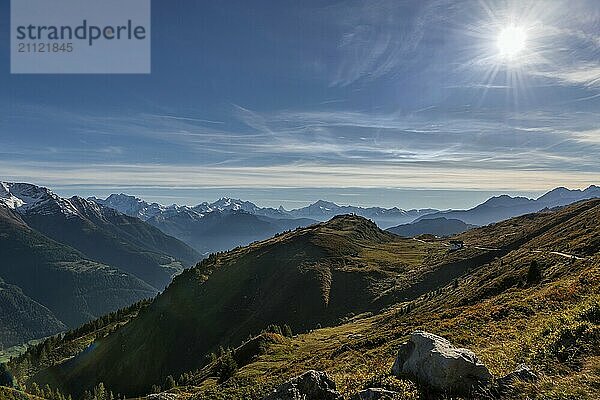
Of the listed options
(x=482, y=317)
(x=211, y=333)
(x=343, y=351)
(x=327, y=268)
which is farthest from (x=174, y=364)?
(x=482, y=317)

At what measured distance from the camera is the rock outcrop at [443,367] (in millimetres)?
17688

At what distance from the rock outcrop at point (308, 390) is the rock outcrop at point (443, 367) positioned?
395 centimetres

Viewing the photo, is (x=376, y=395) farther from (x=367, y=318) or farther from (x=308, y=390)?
(x=367, y=318)

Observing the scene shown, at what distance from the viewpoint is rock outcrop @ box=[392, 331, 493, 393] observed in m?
17.7

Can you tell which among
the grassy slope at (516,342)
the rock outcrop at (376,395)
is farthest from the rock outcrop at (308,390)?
the grassy slope at (516,342)

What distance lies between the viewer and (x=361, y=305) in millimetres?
125625

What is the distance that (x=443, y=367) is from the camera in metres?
18.3

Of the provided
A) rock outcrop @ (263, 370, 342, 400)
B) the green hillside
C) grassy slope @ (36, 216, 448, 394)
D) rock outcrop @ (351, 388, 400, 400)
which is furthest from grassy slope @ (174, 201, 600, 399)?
grassy slope @ (36, 216, 448, 394)

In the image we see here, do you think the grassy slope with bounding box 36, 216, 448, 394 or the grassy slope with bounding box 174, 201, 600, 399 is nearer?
the grassy slope with bounding box 174, 201, 600, 399

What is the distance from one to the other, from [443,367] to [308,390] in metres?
6.57

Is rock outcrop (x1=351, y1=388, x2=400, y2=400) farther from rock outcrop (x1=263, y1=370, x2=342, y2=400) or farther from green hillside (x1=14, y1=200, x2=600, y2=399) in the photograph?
rock outcrop (x1=263, y1=370, x2=342, y2=400)

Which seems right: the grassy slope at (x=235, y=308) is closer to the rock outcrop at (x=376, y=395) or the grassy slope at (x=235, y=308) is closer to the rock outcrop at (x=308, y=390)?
the rock outcrop at (x=308, y=390)

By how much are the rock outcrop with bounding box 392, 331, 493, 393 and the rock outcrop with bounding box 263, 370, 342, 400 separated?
3947 mm

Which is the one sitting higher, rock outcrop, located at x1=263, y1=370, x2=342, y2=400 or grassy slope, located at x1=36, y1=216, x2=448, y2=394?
rock outcrop, located at x1=263, y1=370, x2=342, y2=400
